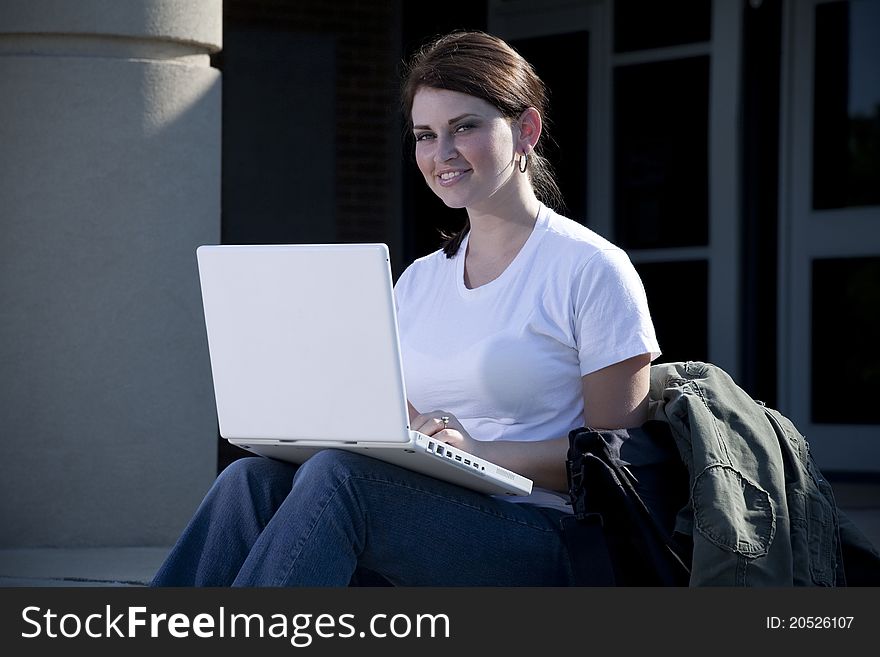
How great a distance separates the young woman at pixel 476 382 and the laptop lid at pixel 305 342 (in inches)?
4.3

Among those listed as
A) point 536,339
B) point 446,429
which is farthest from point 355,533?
point 536,339

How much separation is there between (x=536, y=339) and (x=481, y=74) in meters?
0.57

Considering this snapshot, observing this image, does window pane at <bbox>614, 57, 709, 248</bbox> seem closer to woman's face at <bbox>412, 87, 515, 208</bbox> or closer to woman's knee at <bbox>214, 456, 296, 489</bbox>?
woman's face at <bbox>412, 87, 515, 208</bbox>

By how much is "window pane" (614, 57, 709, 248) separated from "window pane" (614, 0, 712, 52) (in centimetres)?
11

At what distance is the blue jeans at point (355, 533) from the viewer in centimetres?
226

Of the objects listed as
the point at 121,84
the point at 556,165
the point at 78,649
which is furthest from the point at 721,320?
the point at 78,649

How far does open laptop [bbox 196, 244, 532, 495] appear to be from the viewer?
2.18 metres

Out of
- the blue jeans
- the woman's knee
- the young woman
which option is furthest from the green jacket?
the woman's knee

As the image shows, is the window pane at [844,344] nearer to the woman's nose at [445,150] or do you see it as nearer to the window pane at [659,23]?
the window pane at [659,23]

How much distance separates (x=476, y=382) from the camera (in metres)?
2.65

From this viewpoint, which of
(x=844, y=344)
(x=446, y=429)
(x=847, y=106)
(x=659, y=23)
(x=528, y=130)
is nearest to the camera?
(x=446, y=429)

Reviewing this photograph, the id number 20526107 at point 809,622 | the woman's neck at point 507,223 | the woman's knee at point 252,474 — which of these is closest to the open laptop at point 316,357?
the woman's knee at point 252,474

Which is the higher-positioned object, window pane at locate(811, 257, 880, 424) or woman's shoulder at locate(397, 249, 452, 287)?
woman's shoulder at locate(397, 249, 452, 287)

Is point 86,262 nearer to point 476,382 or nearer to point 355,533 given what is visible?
point 476,382
